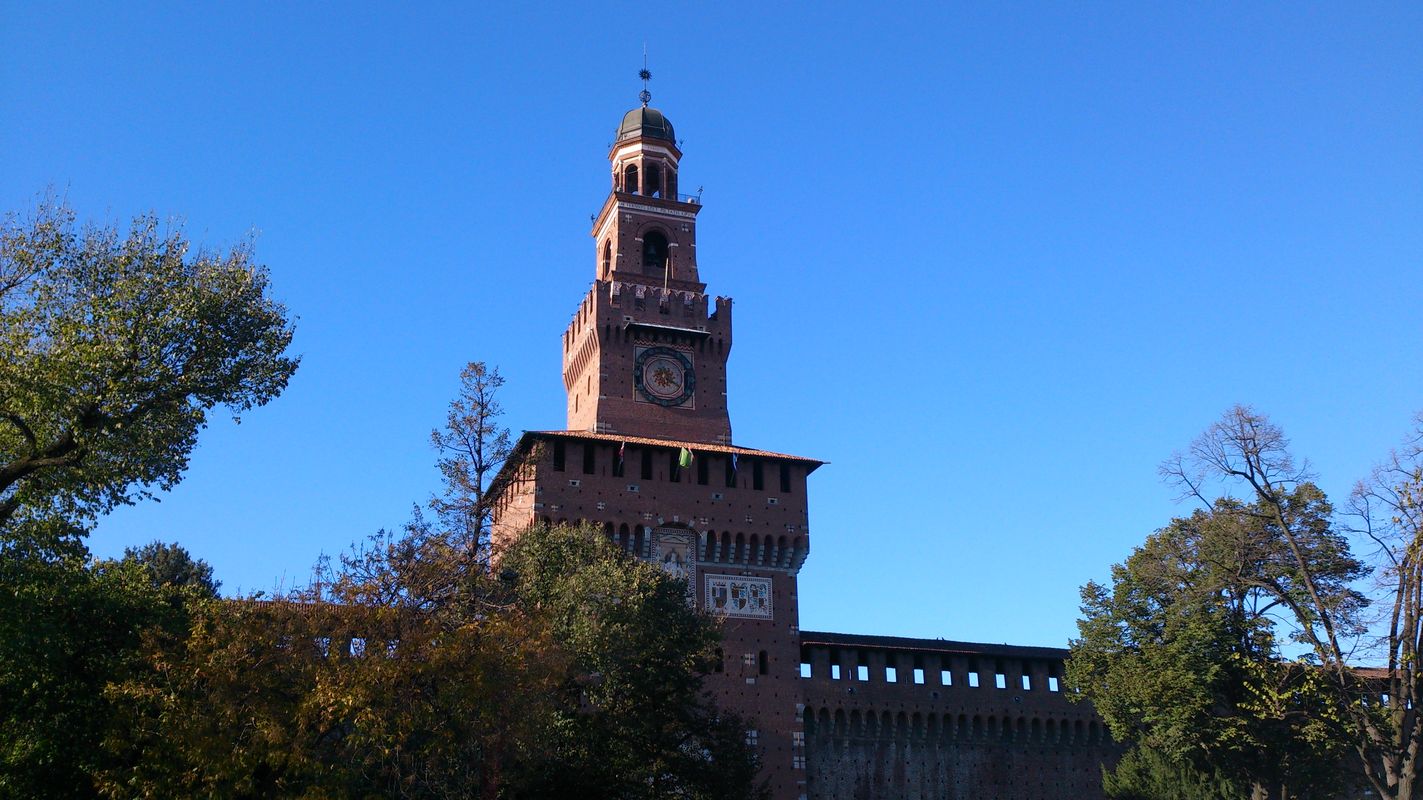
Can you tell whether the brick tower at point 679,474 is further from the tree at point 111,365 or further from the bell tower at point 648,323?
the tree at point 111,365

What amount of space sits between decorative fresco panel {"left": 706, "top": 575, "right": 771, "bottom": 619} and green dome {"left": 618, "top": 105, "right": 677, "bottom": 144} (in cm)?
2106

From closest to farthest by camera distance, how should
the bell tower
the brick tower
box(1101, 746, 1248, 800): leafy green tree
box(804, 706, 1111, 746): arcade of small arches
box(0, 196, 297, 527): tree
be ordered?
box(0, 196, 297, 527): tree < box(1101, 746, 1248, 800): leafy green tree < the brick tower < box(804, 706, 1111, 746): arcade of small arches < the bell tower

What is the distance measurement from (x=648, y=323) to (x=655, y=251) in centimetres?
501

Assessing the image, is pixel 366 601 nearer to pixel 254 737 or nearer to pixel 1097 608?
pixel 254 737

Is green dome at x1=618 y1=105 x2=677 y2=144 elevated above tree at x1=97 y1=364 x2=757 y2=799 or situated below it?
above

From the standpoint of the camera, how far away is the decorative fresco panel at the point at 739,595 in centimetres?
4684

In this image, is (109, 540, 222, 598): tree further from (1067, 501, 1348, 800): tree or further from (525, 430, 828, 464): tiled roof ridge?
(1067, 501, 1348, 800): tree

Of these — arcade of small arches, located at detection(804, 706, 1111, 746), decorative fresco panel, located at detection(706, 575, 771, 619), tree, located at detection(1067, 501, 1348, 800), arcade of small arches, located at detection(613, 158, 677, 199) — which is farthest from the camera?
arcade of small arches, located at detection(613, 158, 677, 199)

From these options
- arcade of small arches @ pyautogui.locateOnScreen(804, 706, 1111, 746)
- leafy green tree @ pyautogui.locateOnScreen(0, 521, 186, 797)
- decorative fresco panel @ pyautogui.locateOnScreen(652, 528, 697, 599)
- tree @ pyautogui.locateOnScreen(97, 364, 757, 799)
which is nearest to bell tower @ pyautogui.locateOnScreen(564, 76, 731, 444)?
decorative fresco panel @ pyautogui.locateOnScreen(652, 528, 697, 599)

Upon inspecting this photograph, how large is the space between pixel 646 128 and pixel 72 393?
122 ft

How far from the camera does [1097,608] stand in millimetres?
44938

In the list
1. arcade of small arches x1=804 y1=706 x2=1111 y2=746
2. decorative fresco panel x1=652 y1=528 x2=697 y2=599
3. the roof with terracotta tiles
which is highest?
the roof with terracotta tiles

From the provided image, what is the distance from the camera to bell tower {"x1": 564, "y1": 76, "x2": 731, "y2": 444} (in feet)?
169

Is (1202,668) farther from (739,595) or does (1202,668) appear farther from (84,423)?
(84,423)
